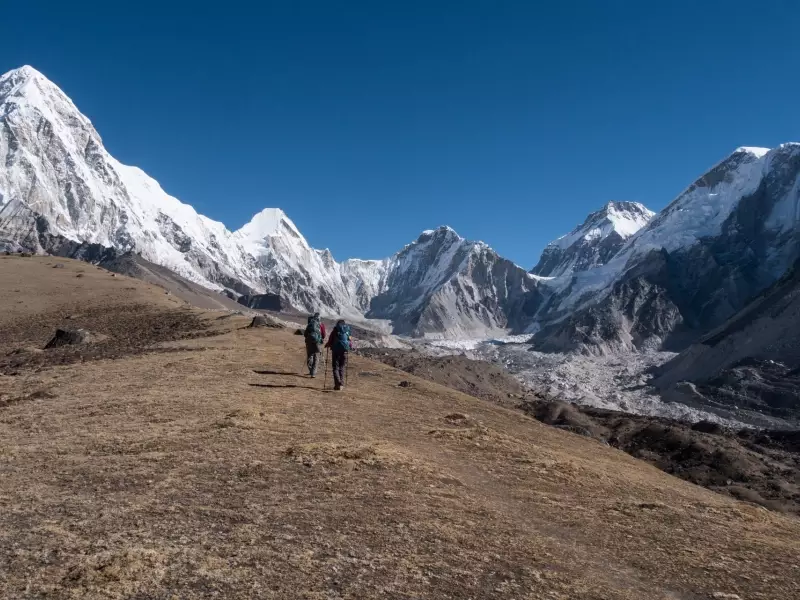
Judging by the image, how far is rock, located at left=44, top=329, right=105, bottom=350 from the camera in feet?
110

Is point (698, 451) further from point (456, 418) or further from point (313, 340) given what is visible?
point (313, 340)

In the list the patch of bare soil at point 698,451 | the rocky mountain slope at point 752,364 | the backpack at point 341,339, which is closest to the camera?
the backpack at point 341,339

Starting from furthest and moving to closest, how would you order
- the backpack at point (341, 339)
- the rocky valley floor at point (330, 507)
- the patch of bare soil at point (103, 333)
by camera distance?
the patch of bare soil at point (103, 333)
the backpack at point (341, 339)
the rocky valley floor at point (330, 507)

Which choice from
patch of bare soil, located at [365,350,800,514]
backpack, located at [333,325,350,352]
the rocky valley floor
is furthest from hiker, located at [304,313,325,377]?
patch of bare soil, located at [365,350,800,514]

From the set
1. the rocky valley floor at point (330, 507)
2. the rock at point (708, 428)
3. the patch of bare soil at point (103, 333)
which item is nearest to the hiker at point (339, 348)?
the rocky valley floor at point (330, 507)

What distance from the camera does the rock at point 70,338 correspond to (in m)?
33.5

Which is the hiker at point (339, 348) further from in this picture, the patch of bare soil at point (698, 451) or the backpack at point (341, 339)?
the patch of bare soil at point (698, 451)

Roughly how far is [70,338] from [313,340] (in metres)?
17.2

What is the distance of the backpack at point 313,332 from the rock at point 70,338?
1600cm

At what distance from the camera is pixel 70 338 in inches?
1330

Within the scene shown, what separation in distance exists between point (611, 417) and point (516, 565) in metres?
47.1

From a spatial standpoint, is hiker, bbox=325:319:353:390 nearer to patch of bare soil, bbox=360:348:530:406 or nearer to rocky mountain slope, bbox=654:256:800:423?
patch of bare soil, bbox=360:348:530:406

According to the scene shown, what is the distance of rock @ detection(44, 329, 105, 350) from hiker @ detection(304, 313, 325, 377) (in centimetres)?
1559

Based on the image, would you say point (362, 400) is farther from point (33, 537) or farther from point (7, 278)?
point (7, 278)
